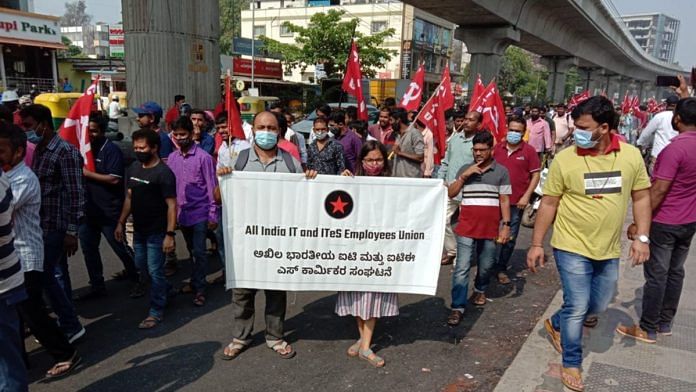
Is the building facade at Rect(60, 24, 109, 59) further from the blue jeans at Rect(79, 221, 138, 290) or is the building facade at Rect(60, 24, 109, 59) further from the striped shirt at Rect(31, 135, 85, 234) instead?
the striped shirt at Rect(31, 135, 85, 234)

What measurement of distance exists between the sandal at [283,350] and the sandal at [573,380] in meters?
1.88

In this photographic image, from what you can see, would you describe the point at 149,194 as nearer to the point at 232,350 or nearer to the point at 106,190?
the point at 106,190

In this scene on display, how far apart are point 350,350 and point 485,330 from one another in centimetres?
128

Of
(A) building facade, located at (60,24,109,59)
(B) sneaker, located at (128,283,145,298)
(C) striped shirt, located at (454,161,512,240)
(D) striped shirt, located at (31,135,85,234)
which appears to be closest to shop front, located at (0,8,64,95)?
(B) sneaker, located at (128,283,145,298)

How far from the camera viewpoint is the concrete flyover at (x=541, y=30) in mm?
18406

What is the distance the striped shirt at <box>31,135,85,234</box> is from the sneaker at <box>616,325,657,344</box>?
432 cm

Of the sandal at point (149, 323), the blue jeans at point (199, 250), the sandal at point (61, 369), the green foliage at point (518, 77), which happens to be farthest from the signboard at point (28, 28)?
the green foliage at point (518, 77)

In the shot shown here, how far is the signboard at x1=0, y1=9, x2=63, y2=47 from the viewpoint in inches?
1127

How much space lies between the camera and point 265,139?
3.67 m

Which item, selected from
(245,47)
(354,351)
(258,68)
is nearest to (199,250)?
(354,351)

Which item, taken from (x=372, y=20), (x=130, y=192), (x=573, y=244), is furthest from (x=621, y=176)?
(x=372, y=20)

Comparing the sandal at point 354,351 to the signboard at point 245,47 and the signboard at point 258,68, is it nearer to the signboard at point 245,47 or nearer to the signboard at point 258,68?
the signboard at point 258,68

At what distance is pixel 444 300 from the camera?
5.09 meters

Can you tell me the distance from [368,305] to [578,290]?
1394 mm
